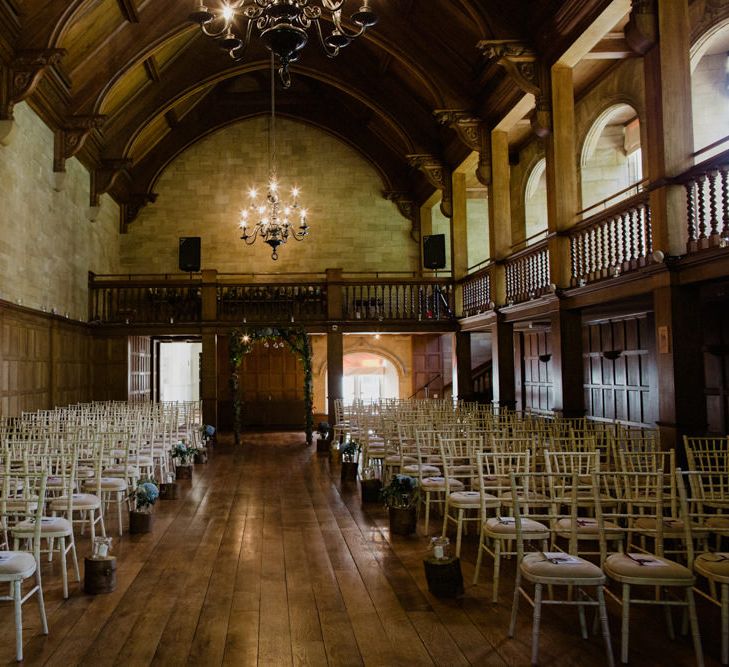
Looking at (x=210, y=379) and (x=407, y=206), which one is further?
(x=407, y=206)

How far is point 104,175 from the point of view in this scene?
15.8 metres

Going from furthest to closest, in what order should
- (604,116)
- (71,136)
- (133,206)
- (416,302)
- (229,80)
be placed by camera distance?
(133,206), (229,80), (416,302), (71,136), (604,116)

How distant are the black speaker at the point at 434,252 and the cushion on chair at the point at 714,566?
1426cm

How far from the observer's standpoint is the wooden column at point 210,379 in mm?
15430

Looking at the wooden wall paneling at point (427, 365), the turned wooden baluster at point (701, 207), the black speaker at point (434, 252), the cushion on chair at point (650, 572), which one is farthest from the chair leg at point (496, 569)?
the wooden wall paneling at point (427, 365)

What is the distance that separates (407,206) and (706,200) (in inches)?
500

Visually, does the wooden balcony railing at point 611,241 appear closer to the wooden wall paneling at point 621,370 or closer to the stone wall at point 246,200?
the wooden wall paneling at point 621,370

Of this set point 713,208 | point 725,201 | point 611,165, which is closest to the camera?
point 725,201

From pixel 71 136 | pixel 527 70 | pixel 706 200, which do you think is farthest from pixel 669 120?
pixel 71 136

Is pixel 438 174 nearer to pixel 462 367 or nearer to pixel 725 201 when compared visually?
pixel 462 367

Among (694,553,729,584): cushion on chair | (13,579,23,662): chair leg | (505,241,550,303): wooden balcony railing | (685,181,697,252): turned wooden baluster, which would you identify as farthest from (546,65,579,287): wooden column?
(13,579,23,662): chair leg

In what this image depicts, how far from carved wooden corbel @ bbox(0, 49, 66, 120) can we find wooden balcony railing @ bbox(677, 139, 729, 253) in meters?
9.69

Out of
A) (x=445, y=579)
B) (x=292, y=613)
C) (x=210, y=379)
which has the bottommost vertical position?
(x=292, y=613)

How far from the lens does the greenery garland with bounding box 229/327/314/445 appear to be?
14.5 meters
